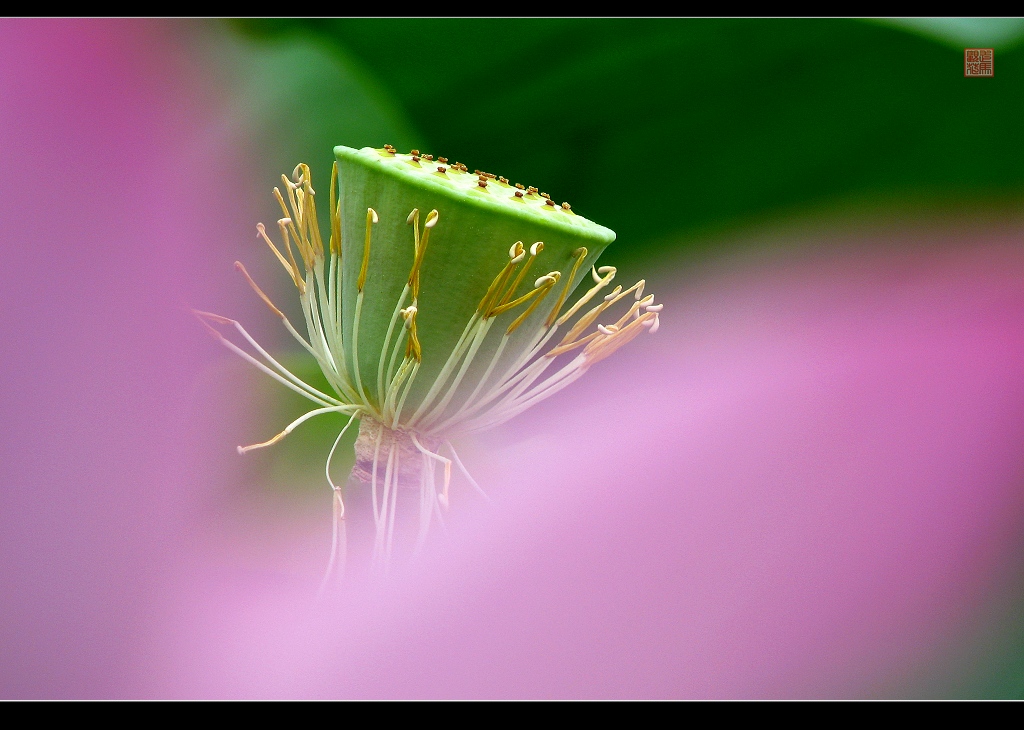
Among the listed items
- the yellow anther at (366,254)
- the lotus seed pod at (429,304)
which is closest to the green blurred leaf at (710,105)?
the lotus seed pod at (429,304)

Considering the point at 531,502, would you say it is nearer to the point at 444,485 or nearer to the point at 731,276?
the point at 444,485

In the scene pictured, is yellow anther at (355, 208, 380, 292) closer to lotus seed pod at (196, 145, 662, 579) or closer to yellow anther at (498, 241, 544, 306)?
lotus seed pod at (196, 145, 662, 579)

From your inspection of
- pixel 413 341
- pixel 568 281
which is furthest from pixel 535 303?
pixel 413 341

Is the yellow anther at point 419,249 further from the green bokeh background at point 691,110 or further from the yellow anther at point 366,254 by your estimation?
the green bokeh background at point 691,110

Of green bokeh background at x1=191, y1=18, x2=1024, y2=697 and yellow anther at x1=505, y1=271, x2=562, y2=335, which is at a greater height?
green bokeh background at x1=191, y1=18, x2=1024, y2=697

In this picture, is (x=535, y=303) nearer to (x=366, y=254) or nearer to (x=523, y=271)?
(x=523, y=271)

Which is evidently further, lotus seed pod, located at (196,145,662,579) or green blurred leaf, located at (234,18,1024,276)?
green blurred leaf, located at (234,18,1024,276)

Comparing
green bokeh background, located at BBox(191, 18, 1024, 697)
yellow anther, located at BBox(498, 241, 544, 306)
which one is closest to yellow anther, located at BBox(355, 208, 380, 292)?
yellow anther, located at BBox(498, 241, 544, 306)

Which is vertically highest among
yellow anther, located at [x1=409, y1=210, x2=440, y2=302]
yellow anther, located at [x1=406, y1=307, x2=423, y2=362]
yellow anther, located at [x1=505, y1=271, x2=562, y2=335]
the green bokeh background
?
the green bokeh background
